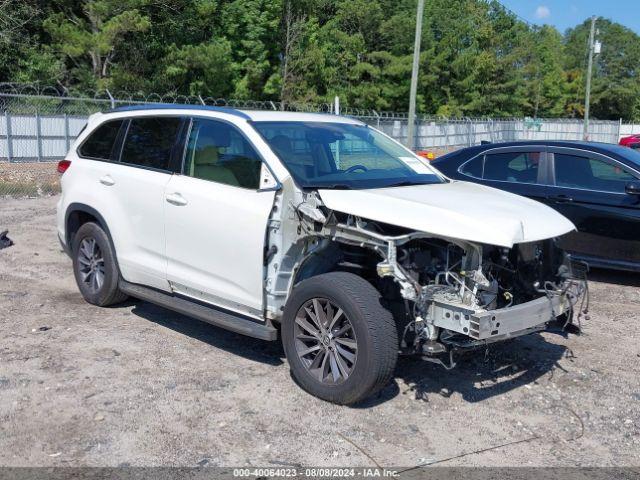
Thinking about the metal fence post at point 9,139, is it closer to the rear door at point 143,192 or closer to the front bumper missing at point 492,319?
the rear door at point 143,192

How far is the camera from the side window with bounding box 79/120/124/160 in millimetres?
6820

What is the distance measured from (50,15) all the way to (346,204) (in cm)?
2901

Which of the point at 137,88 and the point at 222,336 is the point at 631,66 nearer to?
the point at 137,88

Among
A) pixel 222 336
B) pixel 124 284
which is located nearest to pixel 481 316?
pixel 222 336

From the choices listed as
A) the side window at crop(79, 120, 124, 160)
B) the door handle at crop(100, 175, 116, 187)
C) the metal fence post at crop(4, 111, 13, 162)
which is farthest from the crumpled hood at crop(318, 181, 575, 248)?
the metal fence post at crop(4, 111, 13, 162)

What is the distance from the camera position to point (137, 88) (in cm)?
3122

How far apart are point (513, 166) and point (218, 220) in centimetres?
475

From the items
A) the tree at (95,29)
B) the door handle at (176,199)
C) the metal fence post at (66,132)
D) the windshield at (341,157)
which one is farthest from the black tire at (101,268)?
the tree at (95,29)

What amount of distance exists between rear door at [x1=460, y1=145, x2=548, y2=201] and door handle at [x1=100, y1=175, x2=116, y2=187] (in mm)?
4576

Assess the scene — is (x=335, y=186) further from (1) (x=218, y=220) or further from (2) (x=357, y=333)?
(2) (x=357, y=333)

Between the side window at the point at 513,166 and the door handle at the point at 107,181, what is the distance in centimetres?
467

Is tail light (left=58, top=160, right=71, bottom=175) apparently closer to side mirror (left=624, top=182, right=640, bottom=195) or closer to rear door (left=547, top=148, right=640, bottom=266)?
rear door (left=547, top=148, right=640, bottom=266)

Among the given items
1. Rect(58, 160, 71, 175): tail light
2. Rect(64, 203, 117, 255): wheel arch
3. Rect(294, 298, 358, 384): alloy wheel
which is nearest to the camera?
Rect(294, 298, 358, 384): alloy wheel

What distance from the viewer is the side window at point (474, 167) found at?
9227mm
